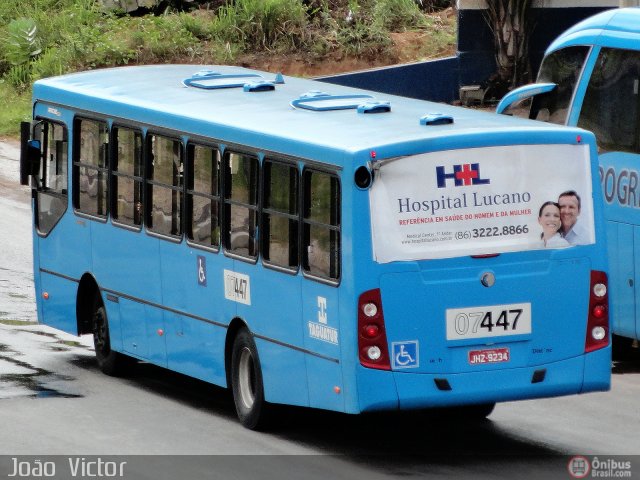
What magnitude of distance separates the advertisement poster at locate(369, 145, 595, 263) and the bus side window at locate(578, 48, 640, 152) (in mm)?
3283

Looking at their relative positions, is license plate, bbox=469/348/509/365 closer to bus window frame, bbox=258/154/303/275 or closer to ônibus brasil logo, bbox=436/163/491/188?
ônibus brasil logo, bbox=436/163/491/188

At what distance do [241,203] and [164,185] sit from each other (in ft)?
4.47

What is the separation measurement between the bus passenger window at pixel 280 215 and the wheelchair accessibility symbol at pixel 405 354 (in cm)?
115

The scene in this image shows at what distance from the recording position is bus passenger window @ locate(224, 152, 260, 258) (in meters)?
12.4

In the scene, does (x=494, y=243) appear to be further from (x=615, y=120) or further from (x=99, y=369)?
(x=99, y=369)

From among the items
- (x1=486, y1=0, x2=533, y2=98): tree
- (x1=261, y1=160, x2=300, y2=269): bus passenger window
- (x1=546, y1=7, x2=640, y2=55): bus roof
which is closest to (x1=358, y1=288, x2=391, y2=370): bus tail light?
(x1=261, y1=160, x2=300, y2=269): bus passenger window

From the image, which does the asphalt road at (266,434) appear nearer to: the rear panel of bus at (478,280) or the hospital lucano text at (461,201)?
the rear panel of bus at (478,280)

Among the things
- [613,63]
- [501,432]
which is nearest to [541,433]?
[501,432]

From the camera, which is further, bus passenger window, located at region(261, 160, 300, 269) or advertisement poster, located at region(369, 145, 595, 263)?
bus passenger window, located at region(261, 160, 300, 269)

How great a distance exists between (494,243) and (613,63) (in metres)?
4.45

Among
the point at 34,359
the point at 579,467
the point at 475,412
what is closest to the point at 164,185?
the point at 34,359

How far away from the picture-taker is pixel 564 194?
11523 mm

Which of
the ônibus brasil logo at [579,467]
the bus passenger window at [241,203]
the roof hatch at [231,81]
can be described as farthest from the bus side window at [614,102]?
the ônibus brasil logo at [579,467]

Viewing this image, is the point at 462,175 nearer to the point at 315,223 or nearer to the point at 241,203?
the point at 315,223
